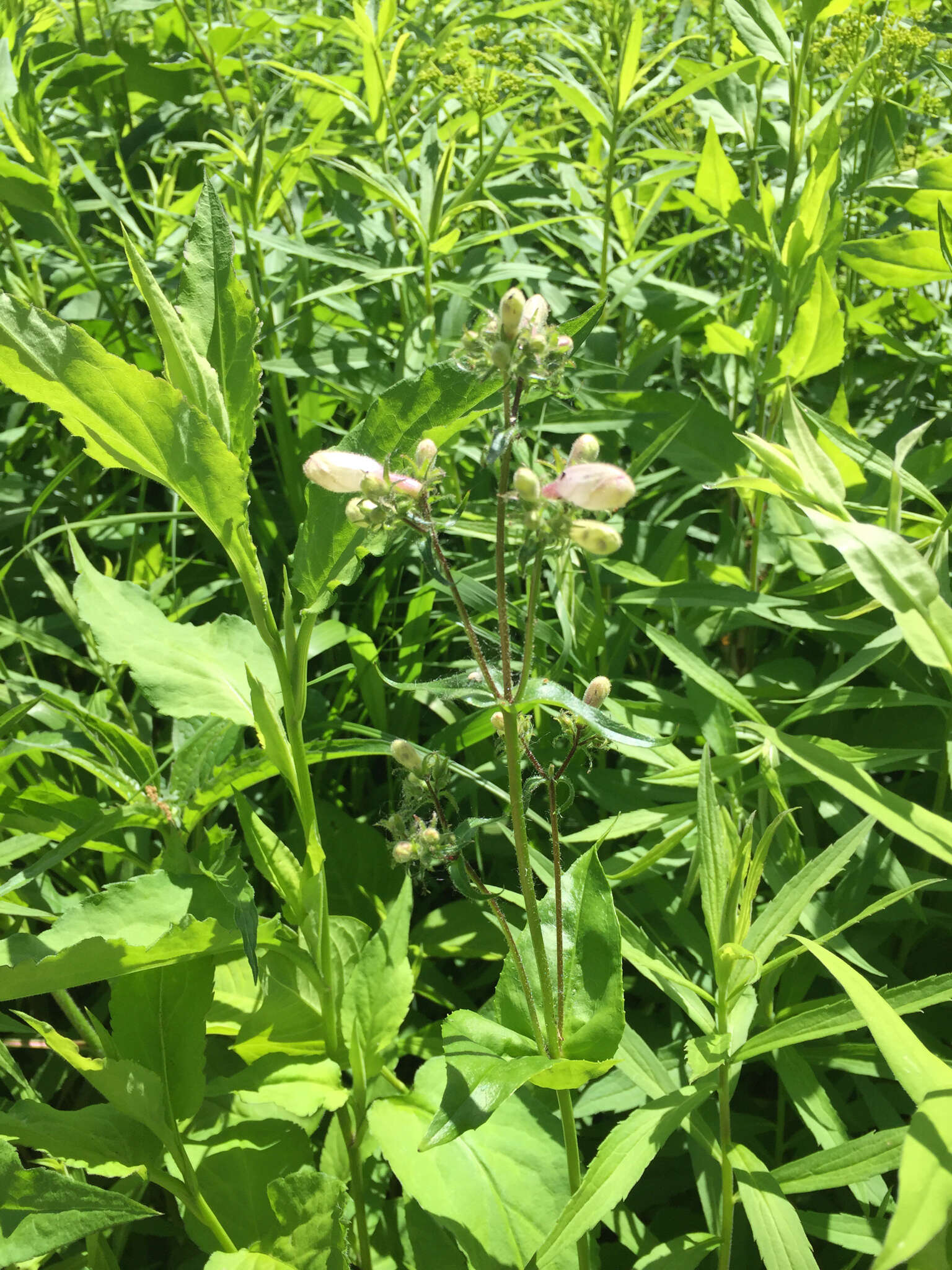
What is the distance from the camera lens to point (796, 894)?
1.10 m

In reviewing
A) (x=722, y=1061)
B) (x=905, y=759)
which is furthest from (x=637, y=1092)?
(x=905, y=759)

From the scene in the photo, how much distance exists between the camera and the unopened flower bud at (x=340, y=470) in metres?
0.91

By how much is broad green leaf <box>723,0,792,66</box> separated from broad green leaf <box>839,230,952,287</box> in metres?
0.32

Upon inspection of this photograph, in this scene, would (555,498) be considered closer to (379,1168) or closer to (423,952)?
(423,952)

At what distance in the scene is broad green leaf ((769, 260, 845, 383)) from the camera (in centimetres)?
150

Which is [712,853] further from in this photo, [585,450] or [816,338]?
[816,338]

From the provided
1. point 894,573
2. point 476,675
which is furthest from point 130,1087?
point 894,573

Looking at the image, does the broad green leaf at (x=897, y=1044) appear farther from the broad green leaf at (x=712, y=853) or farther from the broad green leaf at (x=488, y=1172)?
the broad green leaf at (x=488, y=1172)

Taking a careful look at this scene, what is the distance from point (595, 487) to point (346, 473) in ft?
0.75

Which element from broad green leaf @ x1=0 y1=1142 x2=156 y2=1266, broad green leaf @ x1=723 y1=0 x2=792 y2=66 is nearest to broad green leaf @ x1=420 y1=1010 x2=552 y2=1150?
broad green leaf @ x1=0 y1=1142 x2=156 y2=1266

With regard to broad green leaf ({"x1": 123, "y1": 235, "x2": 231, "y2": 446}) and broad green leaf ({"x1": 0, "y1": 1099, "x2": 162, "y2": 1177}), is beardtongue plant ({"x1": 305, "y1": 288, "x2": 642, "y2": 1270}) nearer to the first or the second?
broad green leaf ({"x1": 123, "y1": 235, "x2": 231, "y2": 446})

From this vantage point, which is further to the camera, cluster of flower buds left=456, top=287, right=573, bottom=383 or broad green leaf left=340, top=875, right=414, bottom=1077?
broad green leaf left=340, top=875, right=414, bottom=1077

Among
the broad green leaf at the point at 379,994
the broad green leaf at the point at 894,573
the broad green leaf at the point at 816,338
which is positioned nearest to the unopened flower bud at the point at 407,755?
the broad green leaf at the point at 379,994

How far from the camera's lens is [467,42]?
2.46 m
